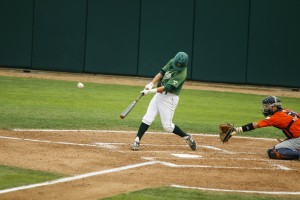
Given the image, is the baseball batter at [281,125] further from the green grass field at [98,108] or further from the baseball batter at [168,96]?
the green grass field at [98,108]

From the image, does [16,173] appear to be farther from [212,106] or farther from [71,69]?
[71,69]

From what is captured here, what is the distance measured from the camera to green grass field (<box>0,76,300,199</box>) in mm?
16156

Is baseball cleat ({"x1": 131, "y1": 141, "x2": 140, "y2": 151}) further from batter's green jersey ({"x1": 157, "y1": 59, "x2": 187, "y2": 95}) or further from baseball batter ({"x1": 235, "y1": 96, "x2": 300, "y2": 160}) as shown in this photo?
baseball batter ({"x1": 235, "y1": 96, "x2": 300, "y2": 160})

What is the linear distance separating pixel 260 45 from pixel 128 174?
17.5 meters

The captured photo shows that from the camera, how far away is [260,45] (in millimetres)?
26875

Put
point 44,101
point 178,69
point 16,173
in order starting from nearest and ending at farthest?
point 16,173
point 178,69
point 44,101

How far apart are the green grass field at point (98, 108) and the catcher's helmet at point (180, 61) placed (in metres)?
3.42

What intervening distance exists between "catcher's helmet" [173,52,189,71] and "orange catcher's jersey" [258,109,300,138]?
1.75 m

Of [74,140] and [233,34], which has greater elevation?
[233,34]

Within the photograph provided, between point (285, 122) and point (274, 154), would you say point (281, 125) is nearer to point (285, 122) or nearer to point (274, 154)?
point (285, 122)

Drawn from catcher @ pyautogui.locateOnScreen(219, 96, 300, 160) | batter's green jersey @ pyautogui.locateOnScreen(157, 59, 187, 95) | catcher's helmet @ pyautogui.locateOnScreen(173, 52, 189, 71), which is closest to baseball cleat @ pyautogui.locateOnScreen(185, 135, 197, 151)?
catcher @ pyautogui.locateOnScreen(219, 96, 300, 160)

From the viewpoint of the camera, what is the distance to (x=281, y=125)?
40.6 feet

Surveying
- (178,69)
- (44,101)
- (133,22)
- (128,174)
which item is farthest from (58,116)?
(133,22)

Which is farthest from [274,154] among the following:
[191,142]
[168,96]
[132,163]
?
[132,163]
